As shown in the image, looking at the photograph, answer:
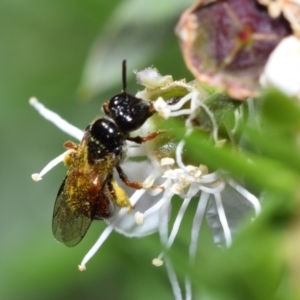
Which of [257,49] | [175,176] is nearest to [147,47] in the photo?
[175,176]

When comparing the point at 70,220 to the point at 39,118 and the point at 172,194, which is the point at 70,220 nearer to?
the point at 172,194

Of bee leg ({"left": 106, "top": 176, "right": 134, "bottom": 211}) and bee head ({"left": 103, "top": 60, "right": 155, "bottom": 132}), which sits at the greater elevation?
bee head ({"left": 103, "top": 60, "right": 155, "bottom": 132})

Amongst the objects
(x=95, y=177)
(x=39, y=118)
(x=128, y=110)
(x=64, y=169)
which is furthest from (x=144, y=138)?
(x=39, y=118)

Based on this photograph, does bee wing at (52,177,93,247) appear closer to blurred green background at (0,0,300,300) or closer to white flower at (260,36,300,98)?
blurred green background at (0,0,300,300)

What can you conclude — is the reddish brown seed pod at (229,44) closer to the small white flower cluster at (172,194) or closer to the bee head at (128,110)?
the small white flower cluster at (172,194)

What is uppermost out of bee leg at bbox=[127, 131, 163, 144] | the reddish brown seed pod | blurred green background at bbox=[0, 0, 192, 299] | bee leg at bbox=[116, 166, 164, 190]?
the reddish brown seed pod

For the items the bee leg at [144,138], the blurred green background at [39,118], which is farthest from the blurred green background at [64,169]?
the bee leg at [144,138]

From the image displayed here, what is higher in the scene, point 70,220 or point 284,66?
point 284,66

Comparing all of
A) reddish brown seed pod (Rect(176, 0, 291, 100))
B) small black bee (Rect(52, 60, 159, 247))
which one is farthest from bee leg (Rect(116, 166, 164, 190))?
reddish brown seed pod (Rect(176, 0, 291, 100))
